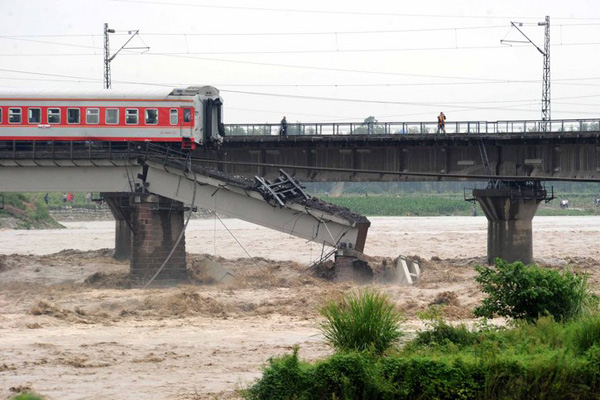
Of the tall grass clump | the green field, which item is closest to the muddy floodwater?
the tall grass clump

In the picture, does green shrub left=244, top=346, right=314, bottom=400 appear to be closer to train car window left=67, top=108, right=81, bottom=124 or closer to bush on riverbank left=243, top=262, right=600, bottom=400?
bush on riverbank left=243, top=262, right=600, bottom=400

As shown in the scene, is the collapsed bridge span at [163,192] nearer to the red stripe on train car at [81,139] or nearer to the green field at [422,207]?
the red stripe on train car at [81,139]

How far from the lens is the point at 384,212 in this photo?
130750 mm

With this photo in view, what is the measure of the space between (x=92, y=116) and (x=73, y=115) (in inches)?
34.7

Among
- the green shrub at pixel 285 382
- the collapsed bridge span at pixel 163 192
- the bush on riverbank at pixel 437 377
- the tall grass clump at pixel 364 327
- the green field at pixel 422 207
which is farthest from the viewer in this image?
the green field at pixel 422 207

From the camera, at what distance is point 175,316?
116 ft

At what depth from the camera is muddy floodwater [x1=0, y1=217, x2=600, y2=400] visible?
23.3m

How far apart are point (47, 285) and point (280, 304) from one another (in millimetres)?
14181

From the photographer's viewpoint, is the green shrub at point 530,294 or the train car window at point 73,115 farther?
the train car window at point 73,115

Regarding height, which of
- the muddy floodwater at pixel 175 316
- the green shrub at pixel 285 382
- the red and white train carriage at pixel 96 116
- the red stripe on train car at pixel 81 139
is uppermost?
the red and white train carriage at pixel 96 116

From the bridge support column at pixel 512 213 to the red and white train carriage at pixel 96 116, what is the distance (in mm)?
16848

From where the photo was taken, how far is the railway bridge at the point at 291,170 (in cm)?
4562

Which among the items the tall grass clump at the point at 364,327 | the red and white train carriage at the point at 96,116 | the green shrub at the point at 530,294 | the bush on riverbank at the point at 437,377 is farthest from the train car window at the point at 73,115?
the bush on riverbank at the point at 437,377

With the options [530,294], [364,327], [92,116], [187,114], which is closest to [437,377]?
[364,327]
